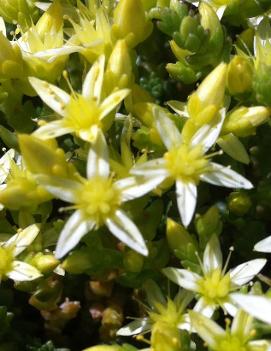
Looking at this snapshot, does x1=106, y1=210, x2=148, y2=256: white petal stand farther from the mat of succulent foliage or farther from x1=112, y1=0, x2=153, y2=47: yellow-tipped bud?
x1=112, y1=0, x2=153, y2=47: yellow-tipped bud

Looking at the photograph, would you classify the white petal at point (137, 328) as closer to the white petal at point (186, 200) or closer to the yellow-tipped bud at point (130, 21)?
the white petal at point (186, 200)

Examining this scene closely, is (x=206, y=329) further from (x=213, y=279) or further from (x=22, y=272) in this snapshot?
(x=22, y=272)

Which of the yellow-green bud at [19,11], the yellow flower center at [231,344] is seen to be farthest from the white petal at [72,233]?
the yellow-green bud at [19,11]

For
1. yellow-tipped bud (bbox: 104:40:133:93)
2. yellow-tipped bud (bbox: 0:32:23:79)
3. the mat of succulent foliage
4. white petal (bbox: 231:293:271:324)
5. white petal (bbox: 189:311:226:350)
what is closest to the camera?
white petal (bbox: 231:293:271:324)

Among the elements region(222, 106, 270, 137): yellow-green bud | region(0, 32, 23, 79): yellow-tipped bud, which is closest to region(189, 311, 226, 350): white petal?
region(222, 106, 270, 137): yellow-green bud

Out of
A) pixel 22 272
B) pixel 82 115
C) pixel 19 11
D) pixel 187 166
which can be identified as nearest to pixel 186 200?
pixel 187 166

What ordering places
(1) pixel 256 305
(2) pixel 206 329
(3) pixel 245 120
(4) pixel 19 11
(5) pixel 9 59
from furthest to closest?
(4) pixel 19 11 < (5) pixel 9 59 < (3) pixel 245 120 < (2) pixel 206 329 < (1) pixel 256 305

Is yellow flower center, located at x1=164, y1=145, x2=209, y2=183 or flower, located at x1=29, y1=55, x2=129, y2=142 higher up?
flower, located at x1=29, y1=55, x2=129, y2=142
